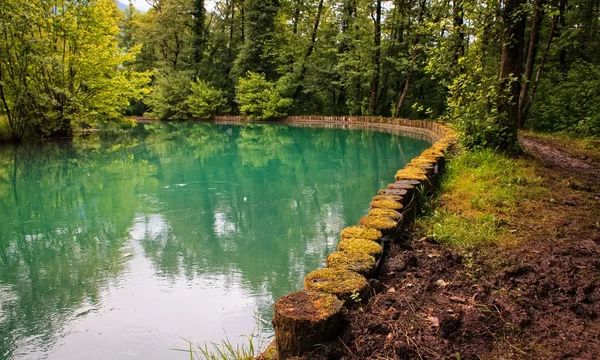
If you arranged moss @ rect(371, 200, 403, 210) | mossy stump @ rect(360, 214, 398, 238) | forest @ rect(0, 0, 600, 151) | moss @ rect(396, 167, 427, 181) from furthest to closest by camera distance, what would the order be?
forest @ rect(0, 0, 600, 151)
moss @ rect(396, 167, 427, 181)
moss @ rect(371, 200, 403, 210)
mossy stump @ rect(360, 214, 398, 238)

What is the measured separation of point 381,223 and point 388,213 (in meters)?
0.30

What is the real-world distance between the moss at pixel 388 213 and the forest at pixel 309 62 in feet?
12.5

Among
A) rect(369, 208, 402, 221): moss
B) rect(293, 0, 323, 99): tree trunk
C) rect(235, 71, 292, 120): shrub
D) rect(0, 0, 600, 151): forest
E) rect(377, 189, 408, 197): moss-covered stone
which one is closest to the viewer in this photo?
rect(369, 208, 402, 221): moss

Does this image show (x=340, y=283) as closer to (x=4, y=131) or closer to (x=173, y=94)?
(x=4, y=131)

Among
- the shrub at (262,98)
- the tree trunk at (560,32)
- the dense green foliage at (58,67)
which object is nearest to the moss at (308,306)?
the dense green foliage at (58,67)

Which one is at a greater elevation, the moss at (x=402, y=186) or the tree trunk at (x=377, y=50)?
the tree trunk at (x=377, y=50)

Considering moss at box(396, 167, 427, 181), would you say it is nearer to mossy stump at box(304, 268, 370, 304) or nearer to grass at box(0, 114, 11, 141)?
mossy stump at box(304, 268, 370, 304)

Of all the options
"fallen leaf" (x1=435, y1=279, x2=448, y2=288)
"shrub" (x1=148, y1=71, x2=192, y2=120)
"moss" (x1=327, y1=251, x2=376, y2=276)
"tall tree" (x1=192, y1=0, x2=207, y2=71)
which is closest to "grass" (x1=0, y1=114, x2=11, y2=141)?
"moss" (x1=327, y1=251, x2=376, y2=276)

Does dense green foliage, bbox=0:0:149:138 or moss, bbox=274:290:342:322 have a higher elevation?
dense green foliage, bbox=0:0:149:138

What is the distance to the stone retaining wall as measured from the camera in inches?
70.0

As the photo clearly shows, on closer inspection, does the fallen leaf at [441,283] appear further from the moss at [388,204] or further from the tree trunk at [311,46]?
the tree trunk at [311,46]

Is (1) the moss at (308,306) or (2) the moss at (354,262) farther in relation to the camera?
(2) the moss at (354,262)

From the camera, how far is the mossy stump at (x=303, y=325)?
176 cm

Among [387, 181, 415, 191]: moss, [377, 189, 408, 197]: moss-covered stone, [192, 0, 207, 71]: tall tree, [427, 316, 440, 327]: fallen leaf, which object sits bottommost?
[427, 316, 440, 327]: fallen leaf
